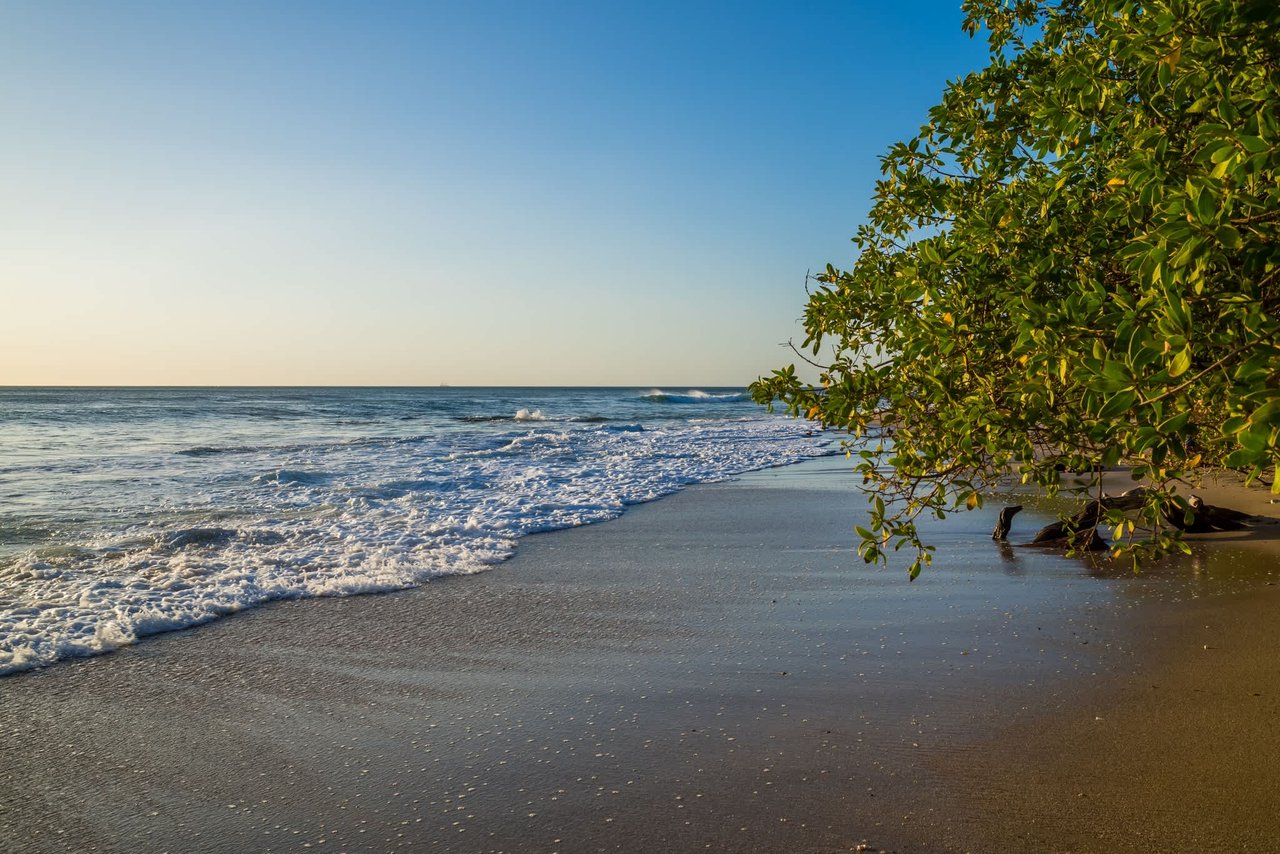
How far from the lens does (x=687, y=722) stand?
4758 mm

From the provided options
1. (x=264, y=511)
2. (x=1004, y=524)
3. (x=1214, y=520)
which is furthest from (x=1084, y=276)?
(x=264, y=511)

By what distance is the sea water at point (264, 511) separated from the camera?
25.4 feet

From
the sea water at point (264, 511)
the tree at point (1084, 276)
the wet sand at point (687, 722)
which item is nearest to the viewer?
the tree at point (1084, 276)

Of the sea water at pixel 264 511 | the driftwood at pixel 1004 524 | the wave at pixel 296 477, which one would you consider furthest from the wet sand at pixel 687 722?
the wave at pixel 296 477

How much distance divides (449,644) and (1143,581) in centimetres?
619

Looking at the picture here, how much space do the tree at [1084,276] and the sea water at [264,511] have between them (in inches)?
231

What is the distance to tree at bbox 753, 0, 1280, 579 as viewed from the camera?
7.29ft

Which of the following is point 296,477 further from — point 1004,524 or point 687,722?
point 687,722

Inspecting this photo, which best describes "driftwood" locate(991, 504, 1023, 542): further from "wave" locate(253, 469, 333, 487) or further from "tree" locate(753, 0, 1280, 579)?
"wave" locate(253, 469, 333, 487)

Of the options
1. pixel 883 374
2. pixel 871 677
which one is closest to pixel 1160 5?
pixel 883 374

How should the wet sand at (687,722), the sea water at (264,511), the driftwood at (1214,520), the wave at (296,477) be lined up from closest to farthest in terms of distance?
1. the wet sand at (687,722)
2. the sea water at (264,511)
3. the driftwood at (1214,520)
4. the wave at (296,477)

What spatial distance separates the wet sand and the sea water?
0.89 metres

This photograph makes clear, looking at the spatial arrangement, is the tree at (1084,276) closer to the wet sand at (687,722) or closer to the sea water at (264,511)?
the wet sand at (687,722)

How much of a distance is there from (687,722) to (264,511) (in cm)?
1027
